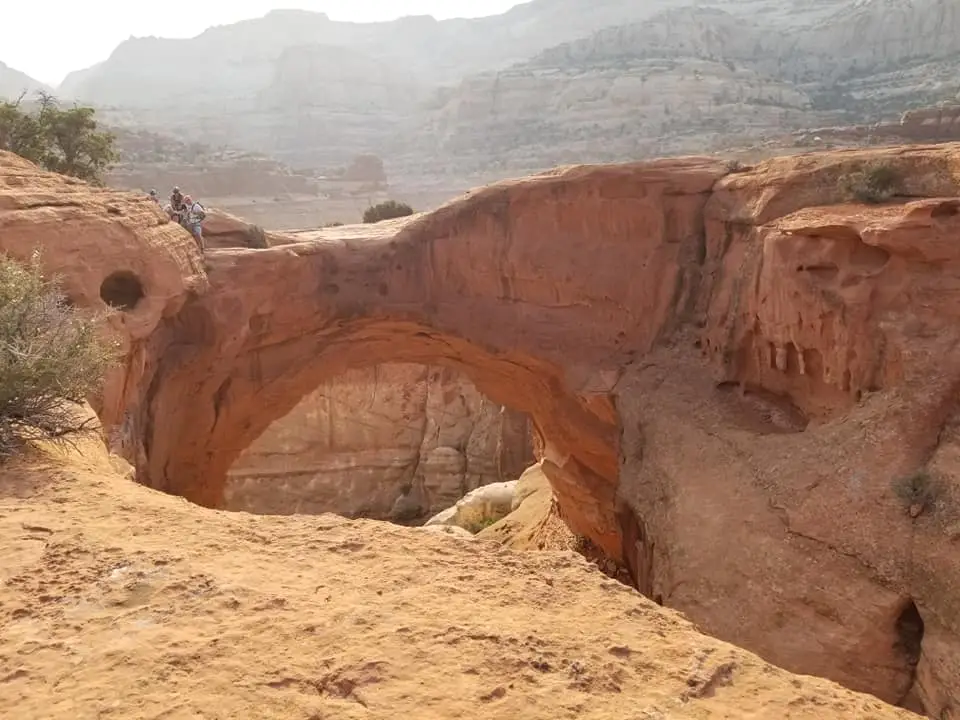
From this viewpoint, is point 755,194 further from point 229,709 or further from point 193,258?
point 229,709

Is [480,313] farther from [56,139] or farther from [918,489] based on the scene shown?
[56,139]

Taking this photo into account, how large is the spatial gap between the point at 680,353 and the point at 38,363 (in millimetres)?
8760

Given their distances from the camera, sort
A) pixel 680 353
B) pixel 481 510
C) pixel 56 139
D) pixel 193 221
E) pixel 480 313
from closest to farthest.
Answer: pixel 680 353, pixel 193 221, pixel 480 313, pixel 481 510, pixel 56 139

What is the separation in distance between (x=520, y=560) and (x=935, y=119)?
27.8 meters

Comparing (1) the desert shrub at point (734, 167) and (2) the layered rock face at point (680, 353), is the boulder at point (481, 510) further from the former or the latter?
(1) the desert shrub at point (734, 167)

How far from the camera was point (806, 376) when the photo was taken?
9.84m

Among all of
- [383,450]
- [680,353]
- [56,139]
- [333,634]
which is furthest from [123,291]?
[383,450]

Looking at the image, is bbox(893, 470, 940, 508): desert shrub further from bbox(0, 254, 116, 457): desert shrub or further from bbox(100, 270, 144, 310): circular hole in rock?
bbox(100, 270, 144, 310): circular hole in rock

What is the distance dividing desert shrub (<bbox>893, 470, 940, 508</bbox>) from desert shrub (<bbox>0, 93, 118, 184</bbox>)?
17.1 meters

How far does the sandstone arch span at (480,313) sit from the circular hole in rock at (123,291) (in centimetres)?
172

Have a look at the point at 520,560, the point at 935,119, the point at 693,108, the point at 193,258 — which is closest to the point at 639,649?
the point at 520,560

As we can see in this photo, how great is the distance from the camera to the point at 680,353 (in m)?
12.0

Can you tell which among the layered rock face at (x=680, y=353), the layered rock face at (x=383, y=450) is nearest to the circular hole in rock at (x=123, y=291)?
the layered rock face at (x=680, y=353)

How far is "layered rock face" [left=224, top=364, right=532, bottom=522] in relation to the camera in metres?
22.4
